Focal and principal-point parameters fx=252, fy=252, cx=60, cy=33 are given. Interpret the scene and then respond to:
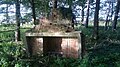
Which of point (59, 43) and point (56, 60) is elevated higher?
point (59, 43)

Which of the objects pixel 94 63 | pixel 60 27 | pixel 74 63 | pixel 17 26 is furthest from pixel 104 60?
pixel 17 26

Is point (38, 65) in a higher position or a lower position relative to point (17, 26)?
lower

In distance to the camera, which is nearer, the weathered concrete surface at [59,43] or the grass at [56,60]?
the grass at [56,60]

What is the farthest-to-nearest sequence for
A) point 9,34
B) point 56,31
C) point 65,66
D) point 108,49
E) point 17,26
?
point 9,34 → point 17,26 → point 108,49 → point 56,31 → point 65,66

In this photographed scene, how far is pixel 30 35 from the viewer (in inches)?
511

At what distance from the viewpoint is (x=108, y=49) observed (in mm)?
14703

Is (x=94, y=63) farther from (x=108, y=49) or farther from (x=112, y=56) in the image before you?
(x=108, y=49)

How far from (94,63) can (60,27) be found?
8.25 feet

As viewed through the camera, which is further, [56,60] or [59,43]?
[59,43]

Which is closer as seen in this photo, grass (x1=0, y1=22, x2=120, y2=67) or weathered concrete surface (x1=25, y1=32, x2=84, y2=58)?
grass (x1=0, y1=22, x2=120, y2=67)

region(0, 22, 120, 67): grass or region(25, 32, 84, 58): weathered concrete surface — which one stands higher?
region(25, 32, 84, 58): weathered concrete surface

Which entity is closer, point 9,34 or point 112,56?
point 112,56

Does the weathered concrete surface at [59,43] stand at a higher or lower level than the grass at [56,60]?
higher

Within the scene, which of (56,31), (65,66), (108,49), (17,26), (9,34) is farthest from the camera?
(9,34)
